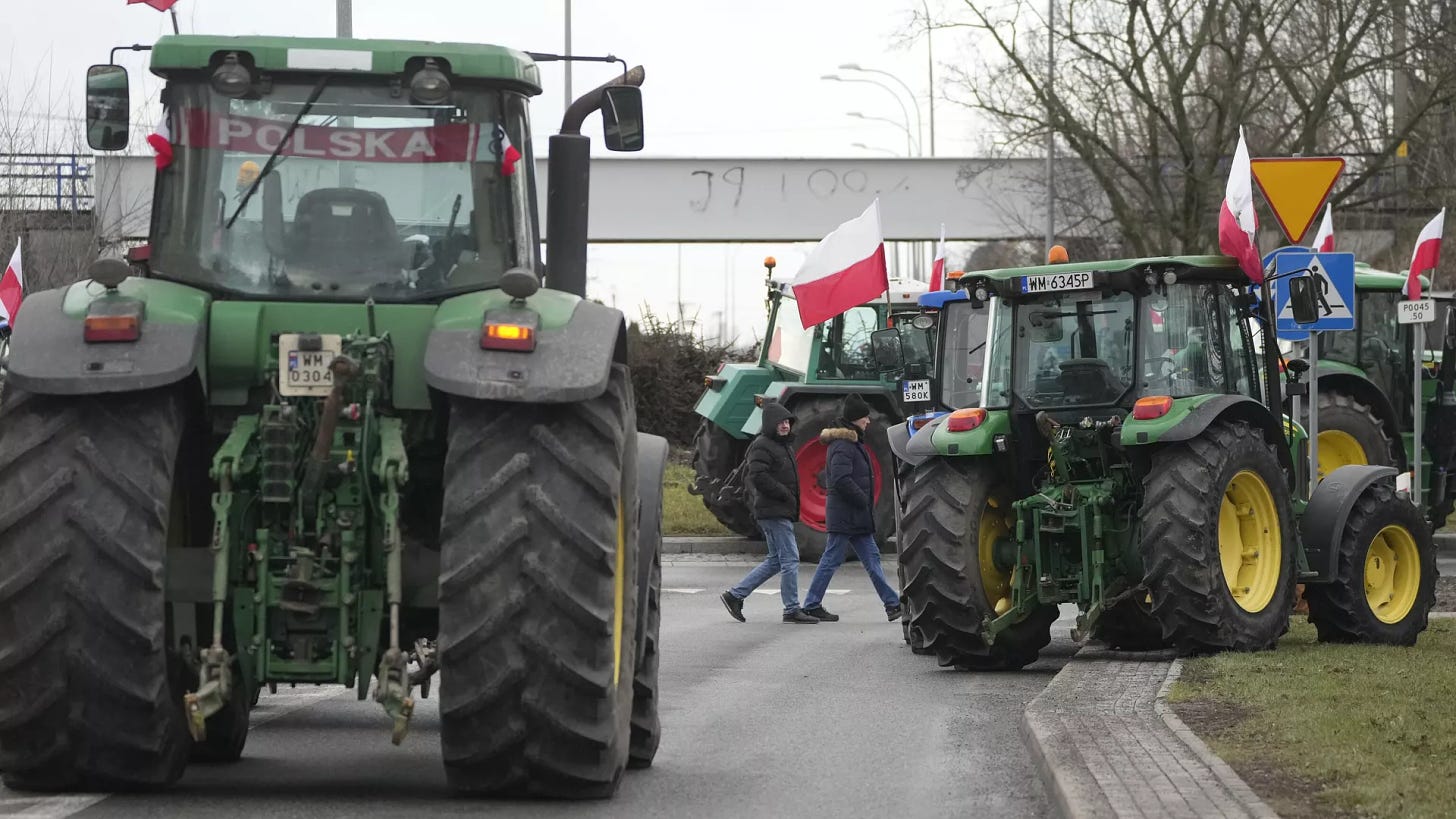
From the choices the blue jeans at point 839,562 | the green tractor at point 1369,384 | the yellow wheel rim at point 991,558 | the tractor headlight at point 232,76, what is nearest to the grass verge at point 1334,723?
the yellow wheel rim at point 991,558

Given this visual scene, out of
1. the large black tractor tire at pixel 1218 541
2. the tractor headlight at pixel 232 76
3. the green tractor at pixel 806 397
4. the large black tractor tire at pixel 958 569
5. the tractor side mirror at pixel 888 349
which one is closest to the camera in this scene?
the tractor headlight at pixel 232 76

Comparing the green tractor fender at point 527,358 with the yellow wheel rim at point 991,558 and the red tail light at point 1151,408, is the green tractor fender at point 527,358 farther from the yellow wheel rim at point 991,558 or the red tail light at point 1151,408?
the yellow wheel rim at point 991,558

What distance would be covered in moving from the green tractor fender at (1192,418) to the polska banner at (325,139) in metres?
5.71

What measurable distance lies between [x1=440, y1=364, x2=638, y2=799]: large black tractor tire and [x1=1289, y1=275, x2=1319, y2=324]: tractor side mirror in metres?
7.12

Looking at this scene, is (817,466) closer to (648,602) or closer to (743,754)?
(743,754)

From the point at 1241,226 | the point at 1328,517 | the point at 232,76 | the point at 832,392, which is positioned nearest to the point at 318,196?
the point at 232,76

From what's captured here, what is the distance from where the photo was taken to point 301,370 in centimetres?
779

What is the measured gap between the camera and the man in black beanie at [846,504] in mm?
18188

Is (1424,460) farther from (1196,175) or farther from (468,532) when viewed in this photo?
(468,532)

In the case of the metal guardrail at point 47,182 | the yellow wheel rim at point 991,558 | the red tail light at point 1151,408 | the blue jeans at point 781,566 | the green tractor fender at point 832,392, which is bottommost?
the blue jeans at point 781,566

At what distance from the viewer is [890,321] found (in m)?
24.7

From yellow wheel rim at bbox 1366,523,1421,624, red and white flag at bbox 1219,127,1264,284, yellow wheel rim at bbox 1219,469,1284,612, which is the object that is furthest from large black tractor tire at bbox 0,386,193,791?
yellow wheel rim at bbox 1366,523,1421,624

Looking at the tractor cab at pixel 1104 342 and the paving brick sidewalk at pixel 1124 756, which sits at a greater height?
the tractor cab at pixel 1104 342

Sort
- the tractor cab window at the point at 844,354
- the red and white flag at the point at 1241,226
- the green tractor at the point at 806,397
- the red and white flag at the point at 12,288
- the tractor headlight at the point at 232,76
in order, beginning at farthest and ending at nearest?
the tractor cab window at the point at 844,354 → the green tractor at the point at 806,397 → the red and white flag at the point at 12,288 → the red and white flag at the point at 1241,226 → the tractor headlight at the point at 232,76
